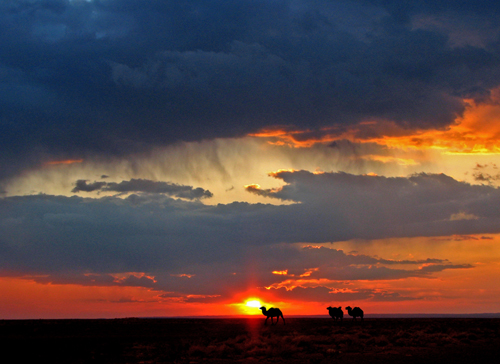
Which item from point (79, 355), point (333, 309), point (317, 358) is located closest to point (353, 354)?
point (317, 358)

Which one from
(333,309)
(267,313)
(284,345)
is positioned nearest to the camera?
(284,345)

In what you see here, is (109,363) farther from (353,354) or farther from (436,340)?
(436,340)

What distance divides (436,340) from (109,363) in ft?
83.9

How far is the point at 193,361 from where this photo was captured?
28.5 m

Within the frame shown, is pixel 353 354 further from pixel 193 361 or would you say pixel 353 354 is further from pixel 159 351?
pixel 159 351

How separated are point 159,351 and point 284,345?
28.3ft

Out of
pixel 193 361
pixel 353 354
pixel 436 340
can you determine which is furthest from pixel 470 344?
pixel 193 361

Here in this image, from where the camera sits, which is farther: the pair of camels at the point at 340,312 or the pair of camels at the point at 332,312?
the pair of camels at the point at 340,312

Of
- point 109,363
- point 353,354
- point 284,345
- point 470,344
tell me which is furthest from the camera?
point 470,344

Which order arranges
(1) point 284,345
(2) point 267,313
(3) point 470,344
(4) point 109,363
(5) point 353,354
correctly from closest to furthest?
(4) point 109,363 < (5) point 353,354 < (1) point 284,345 < (3) point 470,344 < (2) point 267,313

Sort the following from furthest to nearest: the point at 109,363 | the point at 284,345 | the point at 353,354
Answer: the point at 284,345 → the point at 353,354 → the point at 109,363

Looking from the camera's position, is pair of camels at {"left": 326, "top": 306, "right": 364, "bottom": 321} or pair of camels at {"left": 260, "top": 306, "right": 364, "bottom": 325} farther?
pair of camels at {"left": 326, "top": 306, "right": 364, "bottom": 321}

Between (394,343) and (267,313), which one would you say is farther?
(267,313)

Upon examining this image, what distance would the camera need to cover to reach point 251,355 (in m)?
31.4
